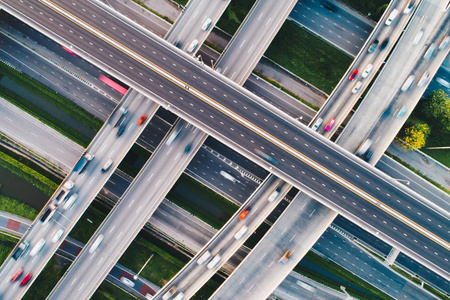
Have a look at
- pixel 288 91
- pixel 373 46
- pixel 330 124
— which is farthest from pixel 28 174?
pixel 373 46

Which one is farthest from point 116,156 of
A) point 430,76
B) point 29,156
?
point 430,76

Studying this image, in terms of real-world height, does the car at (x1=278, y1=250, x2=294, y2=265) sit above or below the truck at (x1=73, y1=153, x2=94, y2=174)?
above

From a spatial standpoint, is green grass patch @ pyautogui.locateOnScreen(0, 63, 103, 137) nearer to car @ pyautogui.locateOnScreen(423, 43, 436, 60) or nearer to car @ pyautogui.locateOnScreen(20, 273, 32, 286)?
car @ pyautogui.locateOnScreen(20, 273, 32, 286)

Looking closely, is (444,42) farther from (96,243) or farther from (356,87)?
(96,243)

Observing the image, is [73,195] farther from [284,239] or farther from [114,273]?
[284,239]

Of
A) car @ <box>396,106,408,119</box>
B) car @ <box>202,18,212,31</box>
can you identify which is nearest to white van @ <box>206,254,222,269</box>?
car @ <box>396,106,408,119</box>

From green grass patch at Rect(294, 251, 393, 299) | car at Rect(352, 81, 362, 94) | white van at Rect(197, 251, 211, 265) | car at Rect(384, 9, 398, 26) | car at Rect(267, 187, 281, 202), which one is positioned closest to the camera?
white van at Rect(197, 251, 211, 265)

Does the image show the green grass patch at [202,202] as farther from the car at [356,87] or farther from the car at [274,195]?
the car at [356,87]
